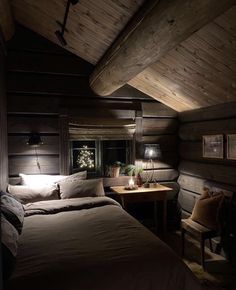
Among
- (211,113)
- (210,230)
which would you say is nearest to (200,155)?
(211,113)

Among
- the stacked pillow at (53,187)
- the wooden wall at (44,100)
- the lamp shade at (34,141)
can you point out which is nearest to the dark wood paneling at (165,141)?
the wooden wall at (44,100)

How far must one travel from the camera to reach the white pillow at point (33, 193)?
128 inches

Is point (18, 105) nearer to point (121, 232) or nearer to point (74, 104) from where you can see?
point (74, 104)

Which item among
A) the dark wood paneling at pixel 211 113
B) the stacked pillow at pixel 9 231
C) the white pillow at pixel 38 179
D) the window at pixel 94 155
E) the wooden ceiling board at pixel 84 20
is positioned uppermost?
the wooden ceiling board at pixel 84 20

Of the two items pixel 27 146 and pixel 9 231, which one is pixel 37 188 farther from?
pixel 9 231

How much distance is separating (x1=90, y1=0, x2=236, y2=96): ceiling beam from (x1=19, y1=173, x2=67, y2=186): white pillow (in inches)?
71.3

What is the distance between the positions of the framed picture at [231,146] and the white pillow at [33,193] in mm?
2264

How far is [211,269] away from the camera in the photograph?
299cm

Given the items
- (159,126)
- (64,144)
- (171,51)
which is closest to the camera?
(171,51)

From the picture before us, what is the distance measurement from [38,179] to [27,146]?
1.73 ft

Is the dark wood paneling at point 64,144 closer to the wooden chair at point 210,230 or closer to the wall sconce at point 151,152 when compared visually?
the wall sconce at point 151,152

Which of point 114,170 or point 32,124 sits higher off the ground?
point 32,124

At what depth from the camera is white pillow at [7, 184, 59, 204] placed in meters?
3.24

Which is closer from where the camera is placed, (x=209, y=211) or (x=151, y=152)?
(x=209, y=211)
